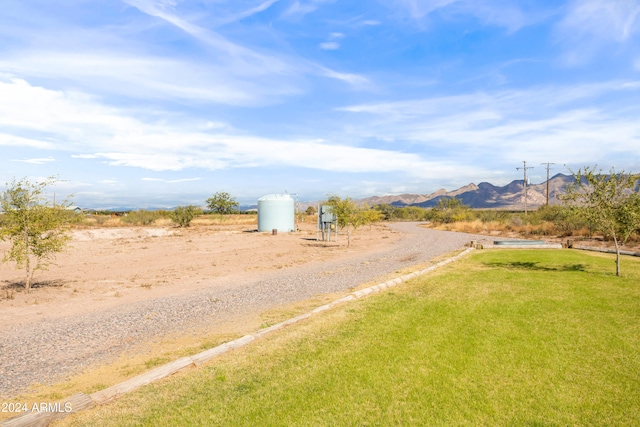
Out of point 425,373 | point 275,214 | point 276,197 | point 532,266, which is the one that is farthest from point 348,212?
point 425,373

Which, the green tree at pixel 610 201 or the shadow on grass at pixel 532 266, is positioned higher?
the green tree at pixel 610 201

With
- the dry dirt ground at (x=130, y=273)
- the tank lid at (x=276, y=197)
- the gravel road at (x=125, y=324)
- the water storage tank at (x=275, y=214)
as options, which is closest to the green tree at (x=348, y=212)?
the dry dirt ground at (x=130, y=273)

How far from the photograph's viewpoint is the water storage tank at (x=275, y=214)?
151 feet

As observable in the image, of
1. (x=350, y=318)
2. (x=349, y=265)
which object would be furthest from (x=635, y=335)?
(x=349, y=265)

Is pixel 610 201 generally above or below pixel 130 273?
above

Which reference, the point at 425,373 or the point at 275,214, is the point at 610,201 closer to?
the point at 425,373

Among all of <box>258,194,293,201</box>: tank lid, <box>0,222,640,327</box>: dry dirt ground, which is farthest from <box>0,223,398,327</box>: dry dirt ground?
<box>258,194,293,201</box>: tank lid

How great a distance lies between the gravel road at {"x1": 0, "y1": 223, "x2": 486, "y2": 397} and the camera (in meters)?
7.12

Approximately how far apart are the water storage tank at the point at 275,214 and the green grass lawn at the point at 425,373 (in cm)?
3677

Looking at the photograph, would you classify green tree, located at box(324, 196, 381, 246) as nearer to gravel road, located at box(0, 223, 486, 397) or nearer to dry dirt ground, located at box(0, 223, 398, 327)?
dry dirt ground, located at box(0, 223, 398, 327)

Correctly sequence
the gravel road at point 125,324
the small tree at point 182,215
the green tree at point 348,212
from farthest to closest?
the small tree at point 182,215 < the green tree at point 348,212 < the gravel road at point 125,324

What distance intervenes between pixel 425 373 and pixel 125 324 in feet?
25.8

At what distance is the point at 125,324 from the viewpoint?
9844 mm

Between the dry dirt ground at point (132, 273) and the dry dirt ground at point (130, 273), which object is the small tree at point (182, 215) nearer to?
the dry dirt ground at point (132, 273)
